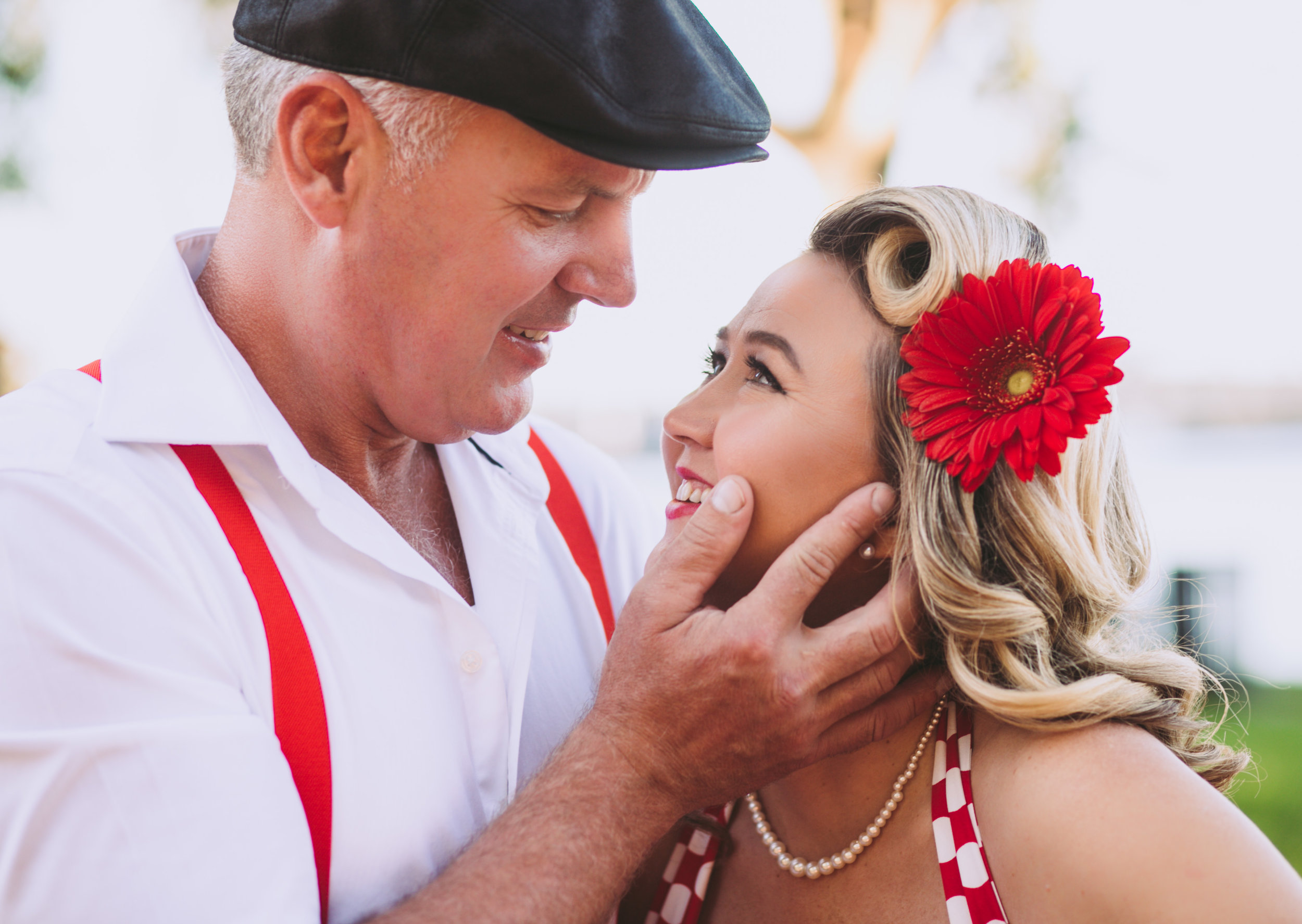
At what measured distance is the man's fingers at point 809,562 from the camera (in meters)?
1.98

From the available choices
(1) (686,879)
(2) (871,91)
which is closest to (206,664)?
(1) (686,879)

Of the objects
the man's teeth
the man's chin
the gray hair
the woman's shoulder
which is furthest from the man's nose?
the woman's shoulder

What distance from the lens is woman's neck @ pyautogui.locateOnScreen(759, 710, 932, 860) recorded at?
2209 millimetres

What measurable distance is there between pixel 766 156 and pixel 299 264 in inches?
38.6

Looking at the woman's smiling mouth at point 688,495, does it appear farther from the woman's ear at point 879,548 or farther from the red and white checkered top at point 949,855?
the red and white checkered top at point 949,855

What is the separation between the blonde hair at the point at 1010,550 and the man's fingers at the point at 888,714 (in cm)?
6

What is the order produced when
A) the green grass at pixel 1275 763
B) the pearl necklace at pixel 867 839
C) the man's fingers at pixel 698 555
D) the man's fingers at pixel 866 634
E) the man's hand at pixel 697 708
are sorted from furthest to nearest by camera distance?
the green grass at pixel 1275 763
the pearl necklace at pixel 867 839
the man's fingers at pixel 698 555
the man's fingers at pixel 866 634
the man's hand at pixel 697 708

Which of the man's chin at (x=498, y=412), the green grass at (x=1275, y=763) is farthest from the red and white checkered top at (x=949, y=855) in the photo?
the green grass at (x=1275, y=763)

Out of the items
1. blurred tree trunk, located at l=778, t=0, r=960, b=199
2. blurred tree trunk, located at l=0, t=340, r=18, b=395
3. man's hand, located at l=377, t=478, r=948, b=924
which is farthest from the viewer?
blurred tree trunk, located at l=0, t=340, r=18, b=395

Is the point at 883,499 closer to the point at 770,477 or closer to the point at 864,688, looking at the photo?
the point at 770,477

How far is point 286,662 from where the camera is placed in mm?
1829

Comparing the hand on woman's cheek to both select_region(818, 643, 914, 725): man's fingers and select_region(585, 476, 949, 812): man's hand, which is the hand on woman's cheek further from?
select_region(818, 643, 914, 725): man's fingers

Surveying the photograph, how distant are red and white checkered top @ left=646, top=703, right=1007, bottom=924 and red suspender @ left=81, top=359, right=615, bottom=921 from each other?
86 cm

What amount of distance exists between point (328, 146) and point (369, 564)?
0.83 metres
